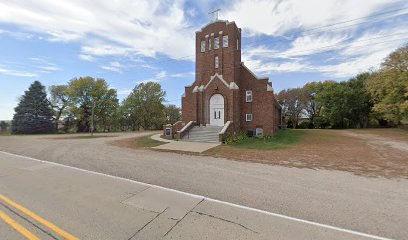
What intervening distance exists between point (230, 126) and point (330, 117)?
2975 cm

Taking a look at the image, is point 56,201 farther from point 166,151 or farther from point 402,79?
point 402,79

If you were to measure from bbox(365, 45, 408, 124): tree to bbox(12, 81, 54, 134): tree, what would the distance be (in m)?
54.3

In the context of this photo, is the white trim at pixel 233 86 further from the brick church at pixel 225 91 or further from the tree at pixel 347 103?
the tree at pixel 347 103

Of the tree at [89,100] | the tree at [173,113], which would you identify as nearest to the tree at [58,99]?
the tree at [89,100]

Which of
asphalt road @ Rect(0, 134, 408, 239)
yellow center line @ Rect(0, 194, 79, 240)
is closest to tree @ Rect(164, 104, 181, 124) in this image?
asphalt road @ Rect(0, 134, 408, 239)

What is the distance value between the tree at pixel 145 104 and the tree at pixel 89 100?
3.96 meters

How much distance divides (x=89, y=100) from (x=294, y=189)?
47.3 meters

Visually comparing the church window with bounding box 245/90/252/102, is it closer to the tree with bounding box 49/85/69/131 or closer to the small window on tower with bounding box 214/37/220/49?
the small window on tower with bounding box 214/37/220/49

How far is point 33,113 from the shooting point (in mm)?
36812

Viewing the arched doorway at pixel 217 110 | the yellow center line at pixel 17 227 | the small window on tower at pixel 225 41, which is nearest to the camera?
the yellow center line at pixel 17 227

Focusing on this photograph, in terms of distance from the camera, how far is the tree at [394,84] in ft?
82.3

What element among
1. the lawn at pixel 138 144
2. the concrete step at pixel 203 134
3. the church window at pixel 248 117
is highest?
the church window at pixel 248 117

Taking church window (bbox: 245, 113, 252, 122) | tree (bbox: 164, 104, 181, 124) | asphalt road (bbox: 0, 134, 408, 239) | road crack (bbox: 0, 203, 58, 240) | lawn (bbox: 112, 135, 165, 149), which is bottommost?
asphalt road (bbox: 0, 134, 408, 239)

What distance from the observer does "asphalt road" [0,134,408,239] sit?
402 cm
